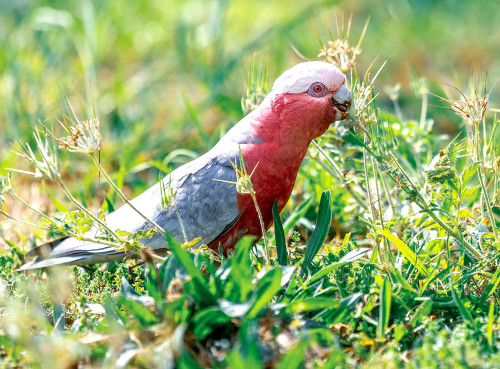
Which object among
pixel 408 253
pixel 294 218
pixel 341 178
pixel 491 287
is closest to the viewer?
pixel 491 287

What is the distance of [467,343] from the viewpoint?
175 cm

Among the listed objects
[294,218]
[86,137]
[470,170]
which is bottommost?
[294,218]

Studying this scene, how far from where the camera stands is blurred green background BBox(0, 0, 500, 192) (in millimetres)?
Result: 4336

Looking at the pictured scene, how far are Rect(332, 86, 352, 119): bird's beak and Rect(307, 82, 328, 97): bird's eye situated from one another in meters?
0.05

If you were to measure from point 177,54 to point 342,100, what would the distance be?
2920 millimetres

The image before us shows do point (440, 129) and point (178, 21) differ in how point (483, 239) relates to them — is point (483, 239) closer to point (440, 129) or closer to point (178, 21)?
point (440, 129)

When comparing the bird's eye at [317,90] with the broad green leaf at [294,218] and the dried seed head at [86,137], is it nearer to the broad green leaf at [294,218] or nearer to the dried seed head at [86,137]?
the broad green leaf at [294,218]

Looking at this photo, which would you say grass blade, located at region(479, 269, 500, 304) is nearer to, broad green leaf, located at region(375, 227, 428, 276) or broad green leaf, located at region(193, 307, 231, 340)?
broad green leaf, located at region(375, 227, 428, 276)

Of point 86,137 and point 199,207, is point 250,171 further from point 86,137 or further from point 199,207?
point 86,137

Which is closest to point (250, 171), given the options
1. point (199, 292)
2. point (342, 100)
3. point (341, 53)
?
point (342, 100)

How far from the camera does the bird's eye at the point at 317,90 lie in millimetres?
2449

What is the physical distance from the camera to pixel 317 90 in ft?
8.05

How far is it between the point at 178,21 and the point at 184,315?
13.0ft

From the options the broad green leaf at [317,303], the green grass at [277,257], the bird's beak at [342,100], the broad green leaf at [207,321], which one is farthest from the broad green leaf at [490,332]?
the bird's beak at [342,100]
